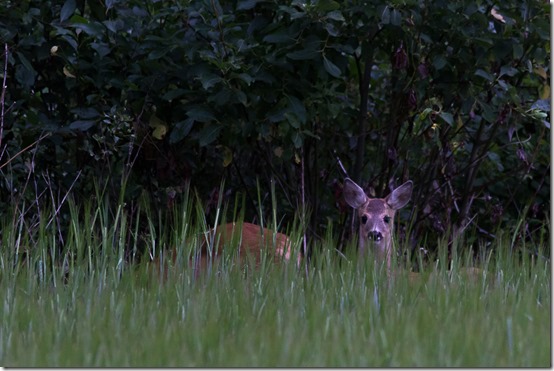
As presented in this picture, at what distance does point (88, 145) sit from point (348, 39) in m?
1.78

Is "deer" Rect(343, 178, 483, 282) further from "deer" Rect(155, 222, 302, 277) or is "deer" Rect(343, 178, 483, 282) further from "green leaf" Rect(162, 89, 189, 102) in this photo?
"green leaf" Rect(162, 89, 189, 102)

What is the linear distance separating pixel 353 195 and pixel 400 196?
0.95ft

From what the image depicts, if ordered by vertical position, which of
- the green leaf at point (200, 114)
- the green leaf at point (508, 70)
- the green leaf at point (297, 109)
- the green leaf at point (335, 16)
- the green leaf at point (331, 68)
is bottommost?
the green leaf at point (200, 114)

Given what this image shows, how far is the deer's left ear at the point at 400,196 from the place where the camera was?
21.3 ft

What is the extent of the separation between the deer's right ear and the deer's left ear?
162 millimetres

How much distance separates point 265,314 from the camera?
3982 millimetres

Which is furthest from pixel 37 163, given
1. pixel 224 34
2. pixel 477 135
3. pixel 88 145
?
pixel 477 135

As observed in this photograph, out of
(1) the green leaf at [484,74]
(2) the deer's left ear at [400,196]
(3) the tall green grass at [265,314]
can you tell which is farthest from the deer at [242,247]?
(1) the green leaf at [484,74]

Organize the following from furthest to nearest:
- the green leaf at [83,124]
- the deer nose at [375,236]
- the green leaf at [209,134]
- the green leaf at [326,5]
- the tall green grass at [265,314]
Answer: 1. the deer nose at [375,236]
2. the green leaf at [83,124]
3. the green leaf at [209,134]
4. the green leaf at [326,5]
5. the tall green grass at [265,314]

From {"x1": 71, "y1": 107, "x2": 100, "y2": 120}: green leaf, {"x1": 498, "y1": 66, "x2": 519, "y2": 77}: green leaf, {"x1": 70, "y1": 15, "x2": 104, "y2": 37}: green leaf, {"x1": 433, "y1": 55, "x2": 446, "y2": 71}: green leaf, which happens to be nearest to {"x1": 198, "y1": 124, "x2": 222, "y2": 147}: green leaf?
{"x1": 71, "y1": 107, "x2": 100, "y2": 120}: green leaf

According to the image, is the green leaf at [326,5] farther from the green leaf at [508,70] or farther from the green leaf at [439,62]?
the green leaf at [508,70]

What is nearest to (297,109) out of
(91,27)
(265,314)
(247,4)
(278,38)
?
(278,38)

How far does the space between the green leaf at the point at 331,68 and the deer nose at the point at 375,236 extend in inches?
43.4

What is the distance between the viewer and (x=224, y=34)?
19.1 feet
